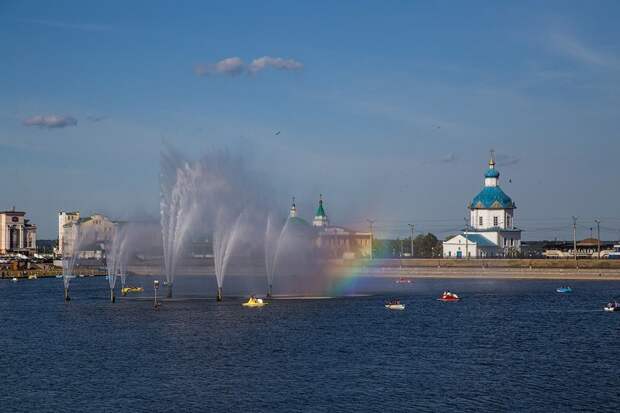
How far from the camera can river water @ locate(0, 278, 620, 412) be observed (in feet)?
178

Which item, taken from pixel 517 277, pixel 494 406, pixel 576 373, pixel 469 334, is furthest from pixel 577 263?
pixel 494 406

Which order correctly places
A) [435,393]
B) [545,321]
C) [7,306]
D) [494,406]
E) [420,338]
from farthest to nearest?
[7,306] → [545,321] → [420,338] → [435,393] → [494,406]

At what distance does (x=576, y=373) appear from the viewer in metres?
63.2

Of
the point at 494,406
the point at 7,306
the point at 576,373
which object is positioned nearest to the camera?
the point at 494,406

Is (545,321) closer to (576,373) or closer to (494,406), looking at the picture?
(576,373)

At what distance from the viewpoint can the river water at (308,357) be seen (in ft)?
178

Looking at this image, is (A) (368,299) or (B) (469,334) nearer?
(B) (469,334)

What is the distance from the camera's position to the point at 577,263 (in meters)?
198

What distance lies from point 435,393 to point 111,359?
26498 millimetres

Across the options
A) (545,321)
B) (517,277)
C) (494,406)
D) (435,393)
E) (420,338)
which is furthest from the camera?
(517,277)

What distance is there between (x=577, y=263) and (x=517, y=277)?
52.5 feet

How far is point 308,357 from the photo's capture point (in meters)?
70.6

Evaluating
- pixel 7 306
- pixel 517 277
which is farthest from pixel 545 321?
pixel 517 277

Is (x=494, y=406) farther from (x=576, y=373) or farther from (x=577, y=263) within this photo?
(x=577, y=263)
